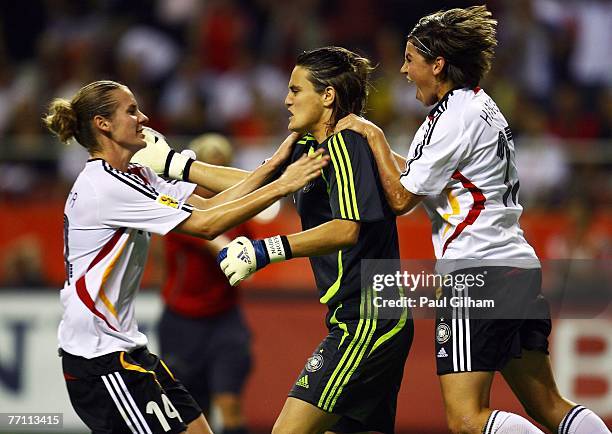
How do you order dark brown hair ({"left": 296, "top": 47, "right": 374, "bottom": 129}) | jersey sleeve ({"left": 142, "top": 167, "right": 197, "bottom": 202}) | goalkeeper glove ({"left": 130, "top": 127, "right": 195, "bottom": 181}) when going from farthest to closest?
goalkeeper glove ({"left": 130, "top": 127, "right": 195, "bottom": 181})
jersey sleeve ({"left": 142, "top": 167, "right": 197, "bottom": 202})
dark brown hair ({"left": 296, "top": 47, "right": 374, "bottom": 129})

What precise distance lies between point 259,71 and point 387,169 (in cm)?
749

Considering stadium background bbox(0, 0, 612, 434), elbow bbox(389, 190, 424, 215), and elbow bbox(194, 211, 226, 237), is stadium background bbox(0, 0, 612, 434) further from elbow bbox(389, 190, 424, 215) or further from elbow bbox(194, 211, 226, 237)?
elbow bbox(194, 211, 226, 237)

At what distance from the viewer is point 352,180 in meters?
5.09

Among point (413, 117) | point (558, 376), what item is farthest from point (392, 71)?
point (558, 376)

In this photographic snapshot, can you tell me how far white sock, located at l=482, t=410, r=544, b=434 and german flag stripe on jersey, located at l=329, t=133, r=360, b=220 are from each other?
1122 mm

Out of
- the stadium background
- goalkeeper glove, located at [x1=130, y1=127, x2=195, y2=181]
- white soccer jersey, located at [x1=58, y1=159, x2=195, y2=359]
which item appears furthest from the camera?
the stadium background

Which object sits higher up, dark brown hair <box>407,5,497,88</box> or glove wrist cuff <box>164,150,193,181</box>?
dark brown hair <box>407,5,497,88</box>

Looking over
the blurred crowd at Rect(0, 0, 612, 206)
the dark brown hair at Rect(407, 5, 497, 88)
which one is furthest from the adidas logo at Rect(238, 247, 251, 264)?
the blurred crowd at Rect(0, 0, 612, 206)

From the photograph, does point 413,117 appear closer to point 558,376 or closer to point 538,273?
point 558,376

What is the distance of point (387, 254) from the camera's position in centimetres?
533

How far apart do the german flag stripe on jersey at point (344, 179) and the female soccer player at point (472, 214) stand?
0.52 ft

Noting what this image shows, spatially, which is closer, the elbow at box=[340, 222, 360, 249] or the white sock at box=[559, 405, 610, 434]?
the elbow at box=[340, 222, 360, 249]

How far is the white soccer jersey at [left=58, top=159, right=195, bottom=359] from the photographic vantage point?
5129 millimetres

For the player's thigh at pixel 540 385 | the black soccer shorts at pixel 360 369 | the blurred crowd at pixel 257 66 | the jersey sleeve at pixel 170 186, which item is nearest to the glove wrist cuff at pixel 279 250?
the black soccer shorts at pixel 360 369
